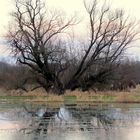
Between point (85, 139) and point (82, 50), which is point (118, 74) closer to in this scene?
point (82, 50)

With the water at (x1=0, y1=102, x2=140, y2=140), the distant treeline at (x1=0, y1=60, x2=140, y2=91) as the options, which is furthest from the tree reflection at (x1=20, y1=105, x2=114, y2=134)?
the distant treeline at (x1=0, y1=60, x2=140, y2=91)

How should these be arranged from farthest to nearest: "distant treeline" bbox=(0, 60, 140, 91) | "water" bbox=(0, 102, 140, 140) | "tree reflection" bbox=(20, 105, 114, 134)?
"distant treeline" bbox=(0, 60, 140, 91)
"tree reflection" bbox=(20, 105, 114, 134)
"water" bbox=(0, 102, 140, 140)

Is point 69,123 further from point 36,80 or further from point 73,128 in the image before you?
point 36,80

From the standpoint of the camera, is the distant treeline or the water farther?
the distant treeline

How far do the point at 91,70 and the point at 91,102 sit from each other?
12598mm

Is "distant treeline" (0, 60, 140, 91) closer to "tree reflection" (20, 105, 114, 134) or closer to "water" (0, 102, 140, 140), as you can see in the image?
"tree reflection" (20, 105, 114, 134)

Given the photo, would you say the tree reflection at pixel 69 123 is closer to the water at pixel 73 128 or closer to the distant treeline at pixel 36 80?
the water at pixel 73 128

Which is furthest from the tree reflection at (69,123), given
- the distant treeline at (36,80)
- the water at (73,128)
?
the distant treeline at (36,80)

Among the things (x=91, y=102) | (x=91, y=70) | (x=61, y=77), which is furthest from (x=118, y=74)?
(x=91, y=102)

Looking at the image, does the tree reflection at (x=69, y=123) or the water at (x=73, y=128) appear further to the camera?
the tree reflection at (x=69, y=123)

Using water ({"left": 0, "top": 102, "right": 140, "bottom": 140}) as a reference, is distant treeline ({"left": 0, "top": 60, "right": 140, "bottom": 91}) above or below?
above

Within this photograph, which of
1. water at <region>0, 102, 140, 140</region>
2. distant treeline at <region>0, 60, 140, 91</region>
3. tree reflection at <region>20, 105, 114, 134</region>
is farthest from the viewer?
distant treeline at <region>0, 60, 140, 91</region>

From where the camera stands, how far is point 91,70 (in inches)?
1826

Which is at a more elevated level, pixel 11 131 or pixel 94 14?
pixel 94 14
